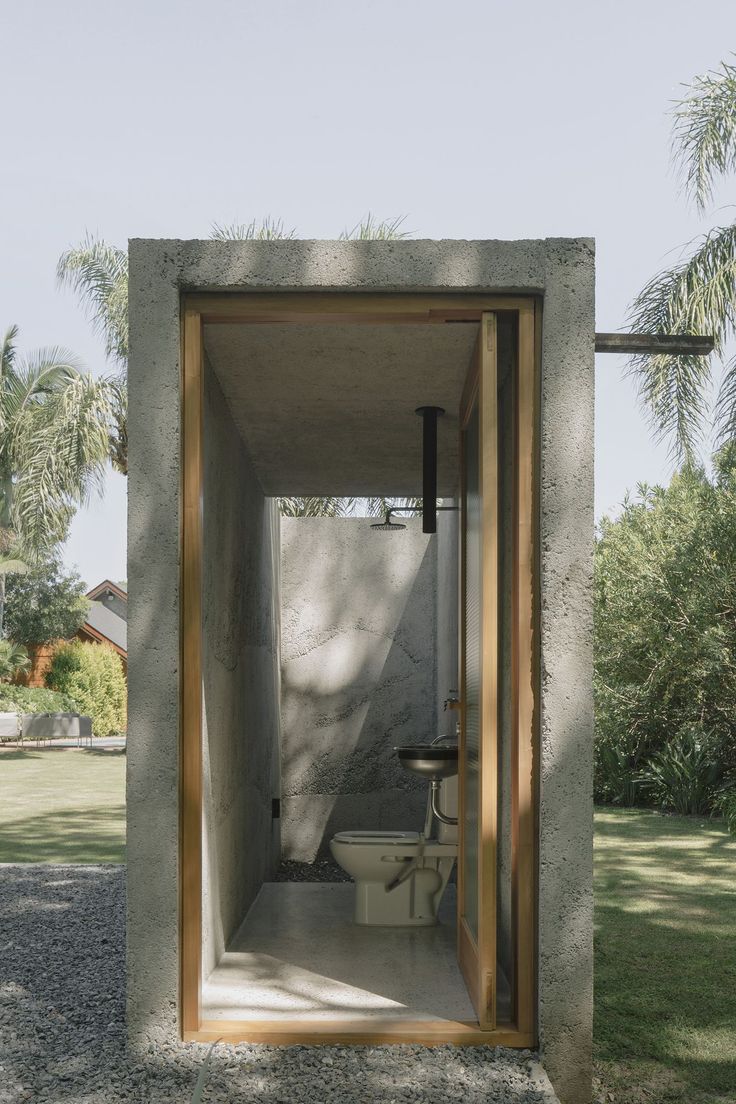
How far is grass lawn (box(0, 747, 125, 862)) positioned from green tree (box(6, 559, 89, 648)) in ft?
24.4

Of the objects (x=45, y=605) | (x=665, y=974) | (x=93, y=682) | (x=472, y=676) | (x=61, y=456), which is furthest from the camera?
(x=45, y=605)

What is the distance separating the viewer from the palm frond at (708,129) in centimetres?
1086

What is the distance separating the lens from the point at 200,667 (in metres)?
3.57

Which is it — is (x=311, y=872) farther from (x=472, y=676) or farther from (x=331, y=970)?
(x=472, y=676)

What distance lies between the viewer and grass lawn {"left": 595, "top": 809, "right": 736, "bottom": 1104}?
11.8 ft

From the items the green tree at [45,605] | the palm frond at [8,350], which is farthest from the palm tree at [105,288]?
the green tree at [45,605]

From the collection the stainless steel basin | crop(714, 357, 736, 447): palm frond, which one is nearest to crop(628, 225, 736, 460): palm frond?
crop(714, 357, 736, 447): palm frond

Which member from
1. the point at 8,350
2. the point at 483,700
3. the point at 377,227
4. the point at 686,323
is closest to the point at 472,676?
the point at 483,700

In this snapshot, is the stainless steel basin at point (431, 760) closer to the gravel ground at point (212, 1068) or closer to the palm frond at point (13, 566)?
the gravel ground at point (212, 1068)

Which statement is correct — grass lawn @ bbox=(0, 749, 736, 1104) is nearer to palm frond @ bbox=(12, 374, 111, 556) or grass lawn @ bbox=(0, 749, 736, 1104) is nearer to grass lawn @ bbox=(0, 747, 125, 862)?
grass lawn @ bbox=(0, 747, 125, 862)

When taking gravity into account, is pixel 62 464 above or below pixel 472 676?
above

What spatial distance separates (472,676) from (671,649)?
697cm

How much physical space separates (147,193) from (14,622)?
39.3ft

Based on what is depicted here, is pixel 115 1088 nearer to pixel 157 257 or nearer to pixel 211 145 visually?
pixel 157 257
